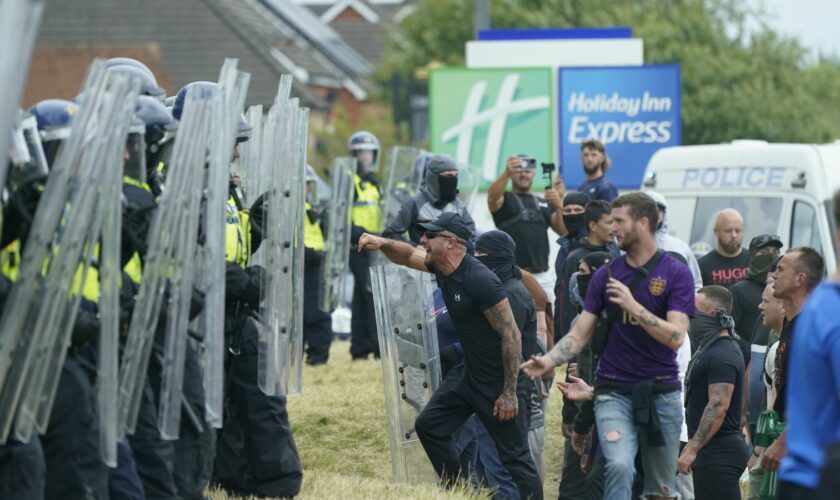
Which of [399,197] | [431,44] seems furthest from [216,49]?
[399,197]

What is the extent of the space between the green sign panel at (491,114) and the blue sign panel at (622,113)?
0.93 ft

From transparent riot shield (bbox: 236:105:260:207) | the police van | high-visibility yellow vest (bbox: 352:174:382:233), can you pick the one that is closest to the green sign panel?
high-visibility yellow vest (bbox: 352:174:382:233)

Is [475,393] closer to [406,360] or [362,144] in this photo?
[406,360]

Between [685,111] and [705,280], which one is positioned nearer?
[705,280]

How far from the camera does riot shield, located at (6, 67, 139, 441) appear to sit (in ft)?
21.6

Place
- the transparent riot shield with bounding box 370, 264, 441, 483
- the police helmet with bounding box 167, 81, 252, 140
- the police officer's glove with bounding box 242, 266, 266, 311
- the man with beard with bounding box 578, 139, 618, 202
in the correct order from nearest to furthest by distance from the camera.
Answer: the police helmet with bounding box 167, 81, 252, 140, the police officer's glove with bounding box 242, 266, 266, 311, the transparent riot shield with bounding box 370, 264, 441, 483, the man with beard with bounding box 578, 139, 618, 202

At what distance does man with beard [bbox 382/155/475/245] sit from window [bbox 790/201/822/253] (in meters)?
3.47

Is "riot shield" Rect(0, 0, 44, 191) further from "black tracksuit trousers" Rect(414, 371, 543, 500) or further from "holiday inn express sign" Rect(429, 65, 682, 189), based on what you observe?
"holiday inn express sign" Rect(429, 65, 682, 189)

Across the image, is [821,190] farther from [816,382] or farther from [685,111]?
[685,111]

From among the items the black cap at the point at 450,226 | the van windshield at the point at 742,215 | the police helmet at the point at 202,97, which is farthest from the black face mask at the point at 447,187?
the van windshield at the point at 742,215

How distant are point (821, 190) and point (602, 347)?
232 inches

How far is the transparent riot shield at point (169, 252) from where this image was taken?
23.4 ft

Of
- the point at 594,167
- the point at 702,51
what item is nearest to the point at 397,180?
the point at 594,167

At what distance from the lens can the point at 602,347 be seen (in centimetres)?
824
